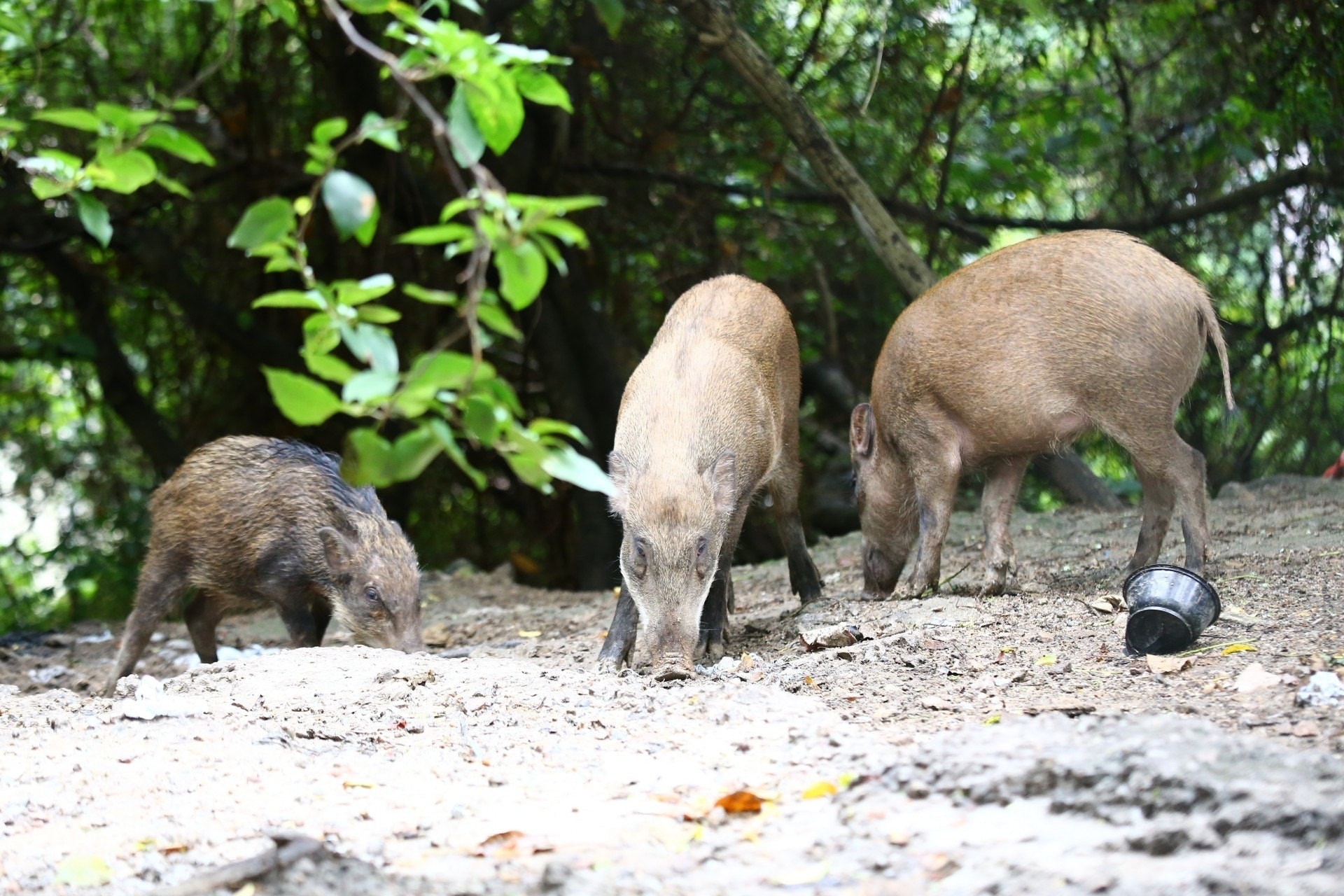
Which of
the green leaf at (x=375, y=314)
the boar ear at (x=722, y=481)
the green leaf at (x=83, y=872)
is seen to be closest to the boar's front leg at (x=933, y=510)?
the boar ear at (x=722, y=481)

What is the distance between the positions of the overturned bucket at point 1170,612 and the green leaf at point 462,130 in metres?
2.90

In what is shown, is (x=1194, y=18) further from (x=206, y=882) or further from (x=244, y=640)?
(x=206, y=882)

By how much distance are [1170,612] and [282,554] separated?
13.7 ft

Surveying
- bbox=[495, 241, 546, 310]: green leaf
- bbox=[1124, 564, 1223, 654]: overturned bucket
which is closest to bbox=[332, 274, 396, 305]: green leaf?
bbox=[495, 241, 546, 310]: green leaf

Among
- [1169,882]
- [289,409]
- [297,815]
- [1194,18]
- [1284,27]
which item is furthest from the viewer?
[1194,18]

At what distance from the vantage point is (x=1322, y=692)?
3.47 meters

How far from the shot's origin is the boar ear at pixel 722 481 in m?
5.14

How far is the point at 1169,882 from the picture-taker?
2.36 meters

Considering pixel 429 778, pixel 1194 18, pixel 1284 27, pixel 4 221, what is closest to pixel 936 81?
pixel 1194 18

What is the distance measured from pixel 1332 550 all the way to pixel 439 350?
4.98 metres

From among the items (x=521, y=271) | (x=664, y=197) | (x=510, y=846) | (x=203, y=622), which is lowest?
(x=203, y=622)

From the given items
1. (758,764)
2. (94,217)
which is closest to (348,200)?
(94,217)

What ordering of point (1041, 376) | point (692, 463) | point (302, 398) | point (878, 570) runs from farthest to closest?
point (878, 570) < point (1041, 376) < point (692, 463) < point (302, 398)

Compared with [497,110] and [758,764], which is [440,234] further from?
[758,764]
